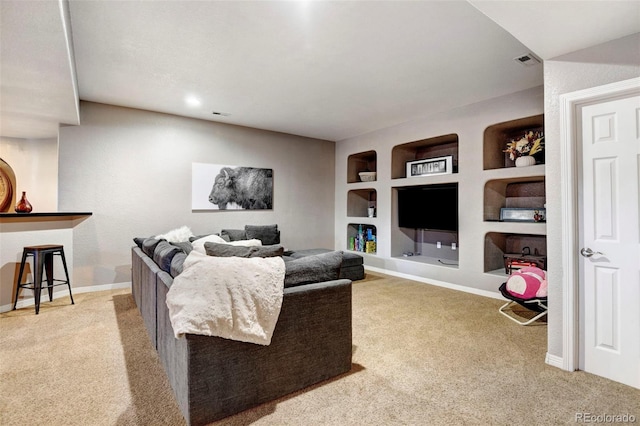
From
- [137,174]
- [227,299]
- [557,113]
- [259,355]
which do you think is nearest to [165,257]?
[227,299]

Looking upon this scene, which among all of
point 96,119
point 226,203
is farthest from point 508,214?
point 96,119

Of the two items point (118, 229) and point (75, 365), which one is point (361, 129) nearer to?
point (118, 229)

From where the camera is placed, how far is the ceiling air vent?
9.51 ft

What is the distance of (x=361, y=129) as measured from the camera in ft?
18.5

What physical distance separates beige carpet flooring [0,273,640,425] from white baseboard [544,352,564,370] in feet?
0.18

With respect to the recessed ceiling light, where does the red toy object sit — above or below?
below

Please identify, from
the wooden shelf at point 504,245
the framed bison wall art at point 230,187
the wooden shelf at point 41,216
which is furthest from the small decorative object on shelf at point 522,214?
the wooden shelf at point 41,216

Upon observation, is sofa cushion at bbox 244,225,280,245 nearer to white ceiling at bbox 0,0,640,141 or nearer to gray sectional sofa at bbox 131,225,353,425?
white ceiling at bbox 0,0,640,141

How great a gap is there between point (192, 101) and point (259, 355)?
11.6ft

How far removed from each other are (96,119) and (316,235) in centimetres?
398

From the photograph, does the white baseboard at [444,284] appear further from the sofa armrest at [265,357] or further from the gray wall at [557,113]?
the sofa armrest at [265,357]

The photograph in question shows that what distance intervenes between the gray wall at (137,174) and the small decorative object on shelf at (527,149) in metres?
3.69

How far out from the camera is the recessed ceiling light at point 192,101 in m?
4.02

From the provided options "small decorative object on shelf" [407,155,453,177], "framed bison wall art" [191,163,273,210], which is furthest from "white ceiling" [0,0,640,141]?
"framed bison wall art" [191,163,273,210]
